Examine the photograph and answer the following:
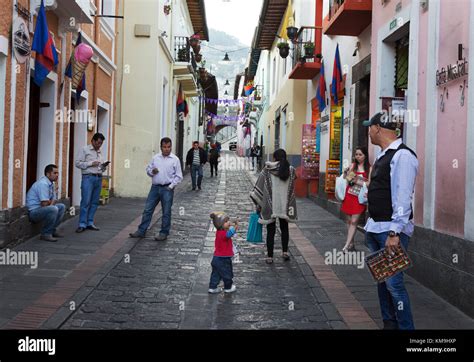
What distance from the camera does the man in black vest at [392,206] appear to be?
4.56 meters

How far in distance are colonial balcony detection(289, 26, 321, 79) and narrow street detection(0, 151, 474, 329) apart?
7848 mm

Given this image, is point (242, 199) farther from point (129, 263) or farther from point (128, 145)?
point (129, 263)

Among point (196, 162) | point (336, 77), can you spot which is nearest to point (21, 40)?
point (336, 77)

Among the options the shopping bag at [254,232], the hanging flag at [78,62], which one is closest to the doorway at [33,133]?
the hanging flag at [78,62]

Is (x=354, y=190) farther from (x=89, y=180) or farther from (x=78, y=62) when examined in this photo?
(x=78, y=62)

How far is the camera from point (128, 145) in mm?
16672

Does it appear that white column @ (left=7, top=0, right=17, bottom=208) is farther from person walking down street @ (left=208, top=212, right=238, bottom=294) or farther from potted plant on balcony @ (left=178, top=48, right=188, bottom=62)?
potted plant on balcony @ (left=178, top=48, right=188, bottom=62)

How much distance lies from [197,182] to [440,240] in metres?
14.8

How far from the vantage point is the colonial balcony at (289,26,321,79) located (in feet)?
55.1

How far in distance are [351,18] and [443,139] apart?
5694mm

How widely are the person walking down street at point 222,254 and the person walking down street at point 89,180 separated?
4253 mm

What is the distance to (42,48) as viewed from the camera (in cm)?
867

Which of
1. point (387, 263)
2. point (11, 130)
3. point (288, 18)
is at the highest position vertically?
point (288, 18)
